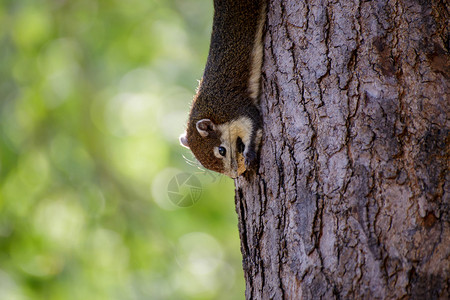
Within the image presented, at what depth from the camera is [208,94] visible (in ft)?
11.1

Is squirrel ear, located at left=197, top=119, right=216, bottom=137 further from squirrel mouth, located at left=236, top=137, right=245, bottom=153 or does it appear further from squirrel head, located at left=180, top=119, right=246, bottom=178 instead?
squirrel mouth, located at left=236, top=137, right=245, bottom=153

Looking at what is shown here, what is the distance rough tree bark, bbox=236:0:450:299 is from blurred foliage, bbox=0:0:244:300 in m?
2.12

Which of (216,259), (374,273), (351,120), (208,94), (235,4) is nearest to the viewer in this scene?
(374,273)

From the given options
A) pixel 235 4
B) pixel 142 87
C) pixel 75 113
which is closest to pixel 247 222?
pixel 235 4

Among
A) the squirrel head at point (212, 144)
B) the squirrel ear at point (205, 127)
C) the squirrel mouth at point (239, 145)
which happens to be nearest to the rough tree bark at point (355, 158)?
the squirrel mouth at point (239, 145)

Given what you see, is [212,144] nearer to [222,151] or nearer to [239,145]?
[222,151]

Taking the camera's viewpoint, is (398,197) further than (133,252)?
No

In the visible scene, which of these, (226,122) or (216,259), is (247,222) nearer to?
(226,122)

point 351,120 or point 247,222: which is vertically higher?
point 351,120

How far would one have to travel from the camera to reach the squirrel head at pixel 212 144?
3.23 meters

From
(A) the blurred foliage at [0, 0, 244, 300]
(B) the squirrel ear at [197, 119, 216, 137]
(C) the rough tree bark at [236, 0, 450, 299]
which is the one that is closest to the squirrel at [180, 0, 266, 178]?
(B) the squirrel ear at [197, 119, 216, 137]

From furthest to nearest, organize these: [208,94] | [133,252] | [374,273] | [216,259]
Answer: [216,259], [133,252], [208,94], [374,273]

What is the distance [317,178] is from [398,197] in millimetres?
341

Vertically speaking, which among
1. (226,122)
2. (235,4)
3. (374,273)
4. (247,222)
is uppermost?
(235,4)
